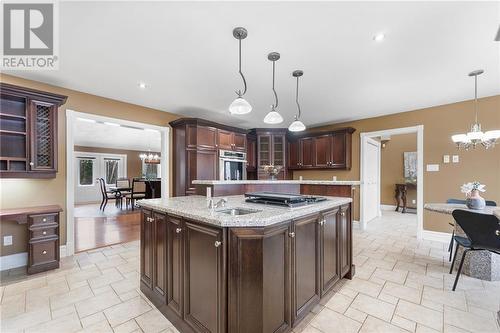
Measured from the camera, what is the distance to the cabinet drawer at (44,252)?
265cm

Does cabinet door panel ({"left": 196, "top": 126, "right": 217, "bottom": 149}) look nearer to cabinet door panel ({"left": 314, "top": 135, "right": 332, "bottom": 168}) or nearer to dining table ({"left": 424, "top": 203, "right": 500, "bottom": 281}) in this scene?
cabinet door panel ({"left": 314, "top": 135, "right": 332, "bottom": 168})

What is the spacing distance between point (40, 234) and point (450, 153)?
6.33 m

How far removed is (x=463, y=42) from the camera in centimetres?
213

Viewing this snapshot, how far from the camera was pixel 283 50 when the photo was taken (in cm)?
230

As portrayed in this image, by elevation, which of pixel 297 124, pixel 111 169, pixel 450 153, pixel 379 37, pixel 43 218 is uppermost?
pixel 379 37

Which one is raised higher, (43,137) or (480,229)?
(43,137)

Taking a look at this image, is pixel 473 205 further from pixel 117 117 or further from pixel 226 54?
pixel 117 117

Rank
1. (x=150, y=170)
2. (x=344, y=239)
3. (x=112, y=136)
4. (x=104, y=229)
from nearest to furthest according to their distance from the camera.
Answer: (x=344, y=239) < (x=104, y=229) < (x=112, y=136) < (x=150, y=170)

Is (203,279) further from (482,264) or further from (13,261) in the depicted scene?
(482,264)

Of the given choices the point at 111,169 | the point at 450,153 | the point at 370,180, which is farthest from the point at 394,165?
the point at 111,169

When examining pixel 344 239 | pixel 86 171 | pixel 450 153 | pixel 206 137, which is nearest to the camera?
pixel 344 239

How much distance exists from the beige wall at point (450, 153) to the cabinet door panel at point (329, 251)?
305cm

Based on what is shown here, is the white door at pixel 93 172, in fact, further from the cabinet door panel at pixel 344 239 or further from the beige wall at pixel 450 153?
the beige wall at pixel 450 153

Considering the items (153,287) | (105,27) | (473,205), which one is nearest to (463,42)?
(473,205)
